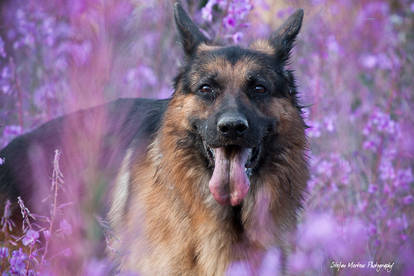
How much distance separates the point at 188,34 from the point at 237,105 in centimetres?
81

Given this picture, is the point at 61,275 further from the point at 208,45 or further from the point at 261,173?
the point at 208,45

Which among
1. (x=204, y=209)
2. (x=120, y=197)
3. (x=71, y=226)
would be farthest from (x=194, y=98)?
(x=71, y=226)

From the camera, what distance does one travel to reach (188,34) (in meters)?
3.57

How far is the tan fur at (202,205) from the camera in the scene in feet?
10.4

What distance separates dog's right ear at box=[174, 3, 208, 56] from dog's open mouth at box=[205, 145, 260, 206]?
0.93 meters

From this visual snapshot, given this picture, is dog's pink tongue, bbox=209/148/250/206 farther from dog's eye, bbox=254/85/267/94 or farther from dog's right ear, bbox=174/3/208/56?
dog's right ear, bbox=174/3/208/56

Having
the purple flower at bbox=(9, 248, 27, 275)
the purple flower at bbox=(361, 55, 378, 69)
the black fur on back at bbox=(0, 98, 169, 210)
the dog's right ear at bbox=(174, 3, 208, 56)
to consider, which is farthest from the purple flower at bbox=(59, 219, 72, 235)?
the purple flower at bbox=(361, 55, 378, 69)

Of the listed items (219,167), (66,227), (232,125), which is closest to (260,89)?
(232,125)

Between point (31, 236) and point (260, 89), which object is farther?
point (260, 89)

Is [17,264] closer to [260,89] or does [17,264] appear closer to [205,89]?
[205,89]

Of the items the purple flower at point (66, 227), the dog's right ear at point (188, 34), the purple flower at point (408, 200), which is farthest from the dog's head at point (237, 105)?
the purple flower at point (408, 200)

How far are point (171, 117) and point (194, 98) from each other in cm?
23

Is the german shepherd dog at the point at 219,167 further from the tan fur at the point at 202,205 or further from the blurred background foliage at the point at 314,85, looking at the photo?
the blurred background foliage at the point at 314,85

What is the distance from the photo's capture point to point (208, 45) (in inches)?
144
